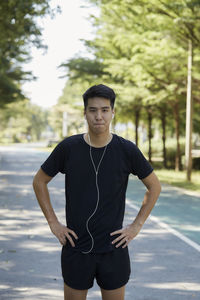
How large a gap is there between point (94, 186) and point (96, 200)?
8 cm

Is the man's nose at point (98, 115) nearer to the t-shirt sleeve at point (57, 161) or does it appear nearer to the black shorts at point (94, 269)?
the t-shirt sleeve at point (57, 161)

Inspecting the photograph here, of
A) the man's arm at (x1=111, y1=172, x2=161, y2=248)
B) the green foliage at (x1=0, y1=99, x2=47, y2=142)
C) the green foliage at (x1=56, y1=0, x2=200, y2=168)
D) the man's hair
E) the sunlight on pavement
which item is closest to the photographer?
the man's hair

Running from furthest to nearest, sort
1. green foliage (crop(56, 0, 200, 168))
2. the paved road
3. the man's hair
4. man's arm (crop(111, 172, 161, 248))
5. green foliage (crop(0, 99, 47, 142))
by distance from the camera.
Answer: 1. green foliage (crop(0, 99, 47, 142))
2. green foliage (crop(56, 0, 200, 168))
3. the paved road
4. man's arm (crop(111, 172, 161, 248))
5. the man's hair

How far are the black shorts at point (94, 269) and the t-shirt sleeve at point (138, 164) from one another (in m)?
0.49

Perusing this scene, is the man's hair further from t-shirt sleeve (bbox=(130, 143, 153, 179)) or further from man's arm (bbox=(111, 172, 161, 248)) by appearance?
man's arm (bbox=(111, 172, 161, 248))

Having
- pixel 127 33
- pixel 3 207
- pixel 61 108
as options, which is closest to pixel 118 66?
pixel 127 33

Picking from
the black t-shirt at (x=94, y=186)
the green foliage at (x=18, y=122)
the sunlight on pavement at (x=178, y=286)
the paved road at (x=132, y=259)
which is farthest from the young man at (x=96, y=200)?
the green foliage at (x=18, y=122)

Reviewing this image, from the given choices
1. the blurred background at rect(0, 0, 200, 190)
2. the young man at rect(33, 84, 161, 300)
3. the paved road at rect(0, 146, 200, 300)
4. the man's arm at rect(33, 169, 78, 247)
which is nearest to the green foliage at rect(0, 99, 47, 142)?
the blurred background at rect(0, 0, 200, 190)

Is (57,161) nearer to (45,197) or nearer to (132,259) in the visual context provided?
(45,197)

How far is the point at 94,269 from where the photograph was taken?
9.24 ft

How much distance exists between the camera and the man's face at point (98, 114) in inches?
110

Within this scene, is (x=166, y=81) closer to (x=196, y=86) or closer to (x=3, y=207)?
(x=196, y=86)

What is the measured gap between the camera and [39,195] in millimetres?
3010

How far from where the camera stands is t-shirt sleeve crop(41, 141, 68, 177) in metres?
2.84
